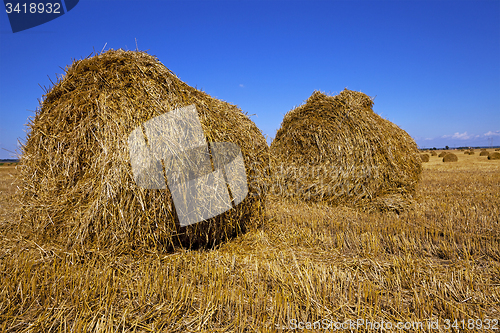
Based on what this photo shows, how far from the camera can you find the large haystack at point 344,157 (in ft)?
18.0

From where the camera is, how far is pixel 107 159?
2967mm

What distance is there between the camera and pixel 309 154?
6.37 metres

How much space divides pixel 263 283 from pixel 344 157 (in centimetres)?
399

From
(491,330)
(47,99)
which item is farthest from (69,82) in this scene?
(491,330)

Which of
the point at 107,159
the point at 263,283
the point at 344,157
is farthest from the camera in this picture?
the point at 344,157

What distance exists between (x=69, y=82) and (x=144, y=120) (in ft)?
4.19

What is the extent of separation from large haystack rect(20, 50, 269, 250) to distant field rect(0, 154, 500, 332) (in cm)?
24

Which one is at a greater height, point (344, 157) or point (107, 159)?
point (107, 159)

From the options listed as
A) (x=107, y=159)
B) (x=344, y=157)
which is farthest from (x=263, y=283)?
(x=344, y=157)

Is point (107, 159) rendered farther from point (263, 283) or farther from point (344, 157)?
point (344, 157)

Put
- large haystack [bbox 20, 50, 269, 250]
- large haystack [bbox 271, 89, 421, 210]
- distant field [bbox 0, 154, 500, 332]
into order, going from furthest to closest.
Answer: large haystack [bbox 271, 89, 421, 210]
large haystack [bbox 20, 50, 269, 250]
distant field [bbox 0, 154, 500, 332]

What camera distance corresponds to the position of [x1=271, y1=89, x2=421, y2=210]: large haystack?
18.0ft

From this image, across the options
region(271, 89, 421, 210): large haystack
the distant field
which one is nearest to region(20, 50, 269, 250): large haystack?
the distant field

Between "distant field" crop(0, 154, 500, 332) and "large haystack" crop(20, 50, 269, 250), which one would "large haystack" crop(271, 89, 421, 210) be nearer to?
"distant field" crop(0, 154, 500, 332)
